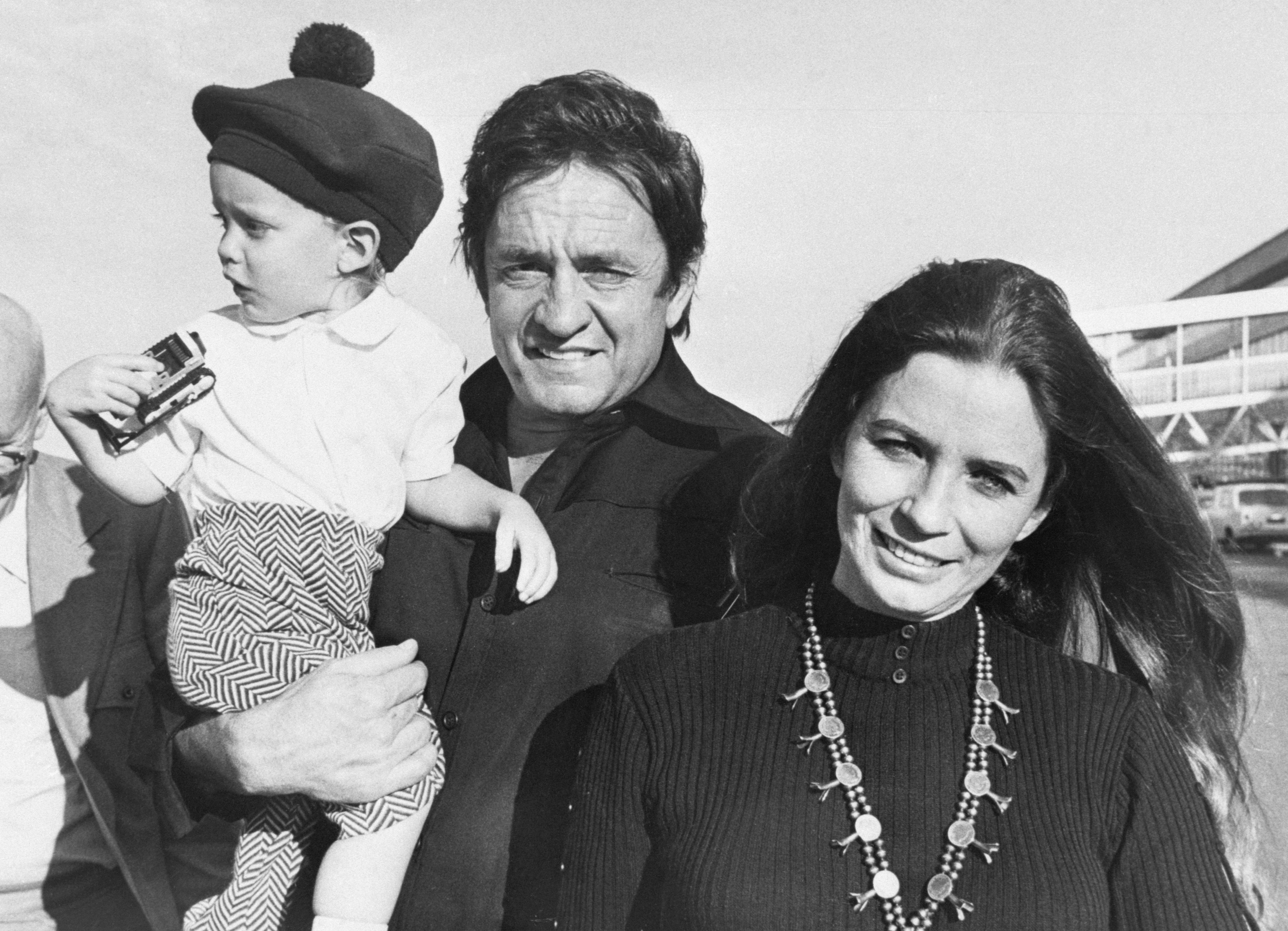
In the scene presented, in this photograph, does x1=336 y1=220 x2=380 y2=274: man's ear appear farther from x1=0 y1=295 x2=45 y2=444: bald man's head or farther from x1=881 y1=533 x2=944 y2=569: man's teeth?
x1=881 y1=533 x2=944 y2=569: man's teeth

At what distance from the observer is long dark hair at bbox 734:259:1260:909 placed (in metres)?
1.90

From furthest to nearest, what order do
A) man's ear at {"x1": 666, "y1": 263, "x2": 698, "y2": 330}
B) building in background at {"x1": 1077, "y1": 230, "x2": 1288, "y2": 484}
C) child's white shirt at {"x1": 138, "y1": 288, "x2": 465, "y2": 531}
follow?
building in background at {"x1": 1077, "y1": 230, "x2": 1288, "y2": 484} < man's ear at {"x1": 666, "y1": 263, "x2": 698, "y2": 330} < child's white shirt at {"x1": 138, "y1": 288, "x2": 465, "y2": 531}

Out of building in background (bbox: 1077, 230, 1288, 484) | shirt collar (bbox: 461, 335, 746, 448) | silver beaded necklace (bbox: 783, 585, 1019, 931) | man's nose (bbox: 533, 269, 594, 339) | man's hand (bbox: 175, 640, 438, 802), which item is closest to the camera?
silver beaded necklace (bbox: 783, 585, 1019, 931)

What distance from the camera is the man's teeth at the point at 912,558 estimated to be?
1802 mm

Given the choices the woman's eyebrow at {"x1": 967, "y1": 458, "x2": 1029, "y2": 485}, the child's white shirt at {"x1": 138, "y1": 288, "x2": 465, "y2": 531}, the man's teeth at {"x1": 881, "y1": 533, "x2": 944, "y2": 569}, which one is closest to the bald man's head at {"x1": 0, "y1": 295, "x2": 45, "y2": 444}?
the child's white shirt at {"x1": 138, "y1": 288, "x2": 465, "y2": 531}

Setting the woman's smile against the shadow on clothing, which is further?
the shadow on clothing

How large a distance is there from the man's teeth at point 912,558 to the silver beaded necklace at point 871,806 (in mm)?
177

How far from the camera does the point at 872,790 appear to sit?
5.78 ft

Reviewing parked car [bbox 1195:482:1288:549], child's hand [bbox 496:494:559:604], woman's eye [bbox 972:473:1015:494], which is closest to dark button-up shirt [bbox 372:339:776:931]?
child's hand [bbox 496:494:559:604]

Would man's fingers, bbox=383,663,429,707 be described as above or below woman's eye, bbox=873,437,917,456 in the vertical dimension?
below

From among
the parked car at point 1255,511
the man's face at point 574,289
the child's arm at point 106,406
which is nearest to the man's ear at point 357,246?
the man's face at point 574,289

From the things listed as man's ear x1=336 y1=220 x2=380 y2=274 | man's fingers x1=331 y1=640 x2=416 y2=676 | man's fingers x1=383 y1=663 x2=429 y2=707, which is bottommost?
man's fingers x1=383 y1=663 x2=429 y2=707

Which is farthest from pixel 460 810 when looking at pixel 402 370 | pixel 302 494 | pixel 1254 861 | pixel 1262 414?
pixel 1262 414

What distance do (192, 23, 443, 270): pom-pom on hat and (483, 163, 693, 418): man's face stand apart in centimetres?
20
